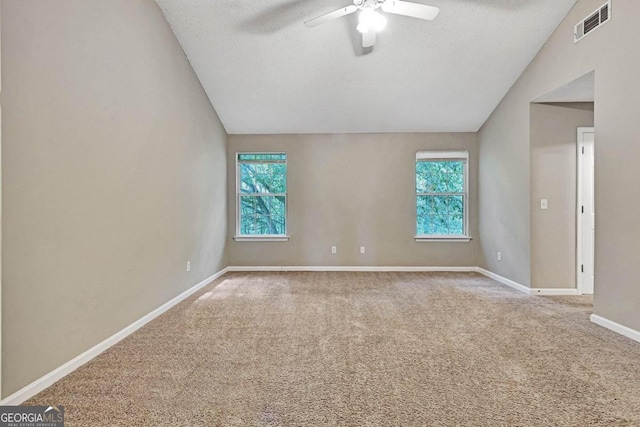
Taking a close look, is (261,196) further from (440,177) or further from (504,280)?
(504,280)

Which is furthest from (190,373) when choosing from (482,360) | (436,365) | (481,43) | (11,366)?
(481,43)

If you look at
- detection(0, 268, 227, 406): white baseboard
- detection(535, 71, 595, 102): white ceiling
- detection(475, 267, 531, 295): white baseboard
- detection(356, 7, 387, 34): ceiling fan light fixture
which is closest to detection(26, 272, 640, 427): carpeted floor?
detection(0, 268, 227, 406): white baseboard

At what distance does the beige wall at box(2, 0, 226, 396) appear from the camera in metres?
1.86

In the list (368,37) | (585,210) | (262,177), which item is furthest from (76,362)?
(585,210)

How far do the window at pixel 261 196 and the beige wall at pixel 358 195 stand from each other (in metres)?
0.13

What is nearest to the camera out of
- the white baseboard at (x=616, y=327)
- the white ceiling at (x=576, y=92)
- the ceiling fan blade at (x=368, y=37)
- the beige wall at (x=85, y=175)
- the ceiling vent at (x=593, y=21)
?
the beige wall at (x=85, y=175)

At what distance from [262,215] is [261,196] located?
0.32 m

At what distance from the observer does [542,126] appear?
432 cm

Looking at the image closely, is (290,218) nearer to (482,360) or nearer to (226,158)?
(226,158)

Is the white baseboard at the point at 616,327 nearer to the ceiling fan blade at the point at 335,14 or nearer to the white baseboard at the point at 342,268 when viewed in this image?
the white baseboard at the point at 342,268

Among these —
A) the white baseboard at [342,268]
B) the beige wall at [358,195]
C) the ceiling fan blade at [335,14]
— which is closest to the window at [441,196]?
the beige wall at [358,195]

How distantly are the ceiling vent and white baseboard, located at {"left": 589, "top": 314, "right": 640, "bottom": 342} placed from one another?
2.55 metres

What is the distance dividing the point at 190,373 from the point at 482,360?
1.86 m

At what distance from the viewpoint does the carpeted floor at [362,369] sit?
1754 millimetres
